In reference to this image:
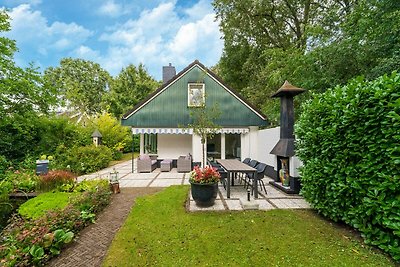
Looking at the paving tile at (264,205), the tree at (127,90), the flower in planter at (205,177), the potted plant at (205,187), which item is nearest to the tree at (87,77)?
the tree at (127,90)

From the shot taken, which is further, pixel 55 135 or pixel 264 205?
pixel 55 135

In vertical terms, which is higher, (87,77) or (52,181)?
(87,77)

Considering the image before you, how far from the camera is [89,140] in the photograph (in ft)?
58.4

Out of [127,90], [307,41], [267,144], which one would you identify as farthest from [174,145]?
[127,90]

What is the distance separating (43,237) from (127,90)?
30.3 m

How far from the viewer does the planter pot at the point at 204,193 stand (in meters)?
6.86

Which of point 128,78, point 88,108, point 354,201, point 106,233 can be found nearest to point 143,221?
point 106,233

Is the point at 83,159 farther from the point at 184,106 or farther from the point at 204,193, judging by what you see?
the point at 204,193

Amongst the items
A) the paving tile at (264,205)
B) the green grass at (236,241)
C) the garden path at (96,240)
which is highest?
the paving tile at (264,205)

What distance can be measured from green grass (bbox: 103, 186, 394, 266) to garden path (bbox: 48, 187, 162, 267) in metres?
0.26

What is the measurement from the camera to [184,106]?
1546 centimetres

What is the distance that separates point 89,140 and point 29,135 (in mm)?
4386

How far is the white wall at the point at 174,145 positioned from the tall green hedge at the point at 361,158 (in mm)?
12788

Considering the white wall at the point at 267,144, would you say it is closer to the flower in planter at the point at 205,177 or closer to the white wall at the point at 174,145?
the flower in planter at the point at 205,177
